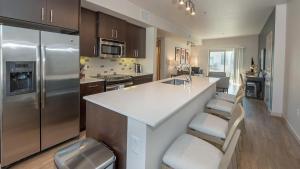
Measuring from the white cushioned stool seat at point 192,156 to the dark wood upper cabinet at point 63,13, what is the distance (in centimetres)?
231

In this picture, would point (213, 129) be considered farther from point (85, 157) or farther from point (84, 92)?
point (84, 92)

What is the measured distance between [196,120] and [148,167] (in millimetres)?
976

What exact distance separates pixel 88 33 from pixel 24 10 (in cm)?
139

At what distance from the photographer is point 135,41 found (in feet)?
15.7

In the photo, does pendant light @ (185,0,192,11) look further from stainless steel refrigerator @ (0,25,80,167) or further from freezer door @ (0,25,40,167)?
freezer door @ (0,25,40,167)

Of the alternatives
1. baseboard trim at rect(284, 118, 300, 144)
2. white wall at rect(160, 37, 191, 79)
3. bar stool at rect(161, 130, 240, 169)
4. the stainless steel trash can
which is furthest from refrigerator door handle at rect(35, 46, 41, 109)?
white wall at rect(160, 37, 191, 79)

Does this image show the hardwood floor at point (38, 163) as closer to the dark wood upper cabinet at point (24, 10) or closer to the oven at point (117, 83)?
the oven at point (117, 83)

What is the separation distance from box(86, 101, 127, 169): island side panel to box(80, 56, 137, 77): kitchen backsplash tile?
2.30m

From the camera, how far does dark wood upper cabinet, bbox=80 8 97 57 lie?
3.37 metres

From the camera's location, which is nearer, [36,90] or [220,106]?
[36,90]

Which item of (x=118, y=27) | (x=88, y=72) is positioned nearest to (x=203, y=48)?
(x=118, y=27)

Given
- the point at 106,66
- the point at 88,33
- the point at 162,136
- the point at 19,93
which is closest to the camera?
the point at 162,136

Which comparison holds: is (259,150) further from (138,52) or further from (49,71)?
(138,52)

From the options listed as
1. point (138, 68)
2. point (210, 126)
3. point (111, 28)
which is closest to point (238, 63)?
point (138, 68)
